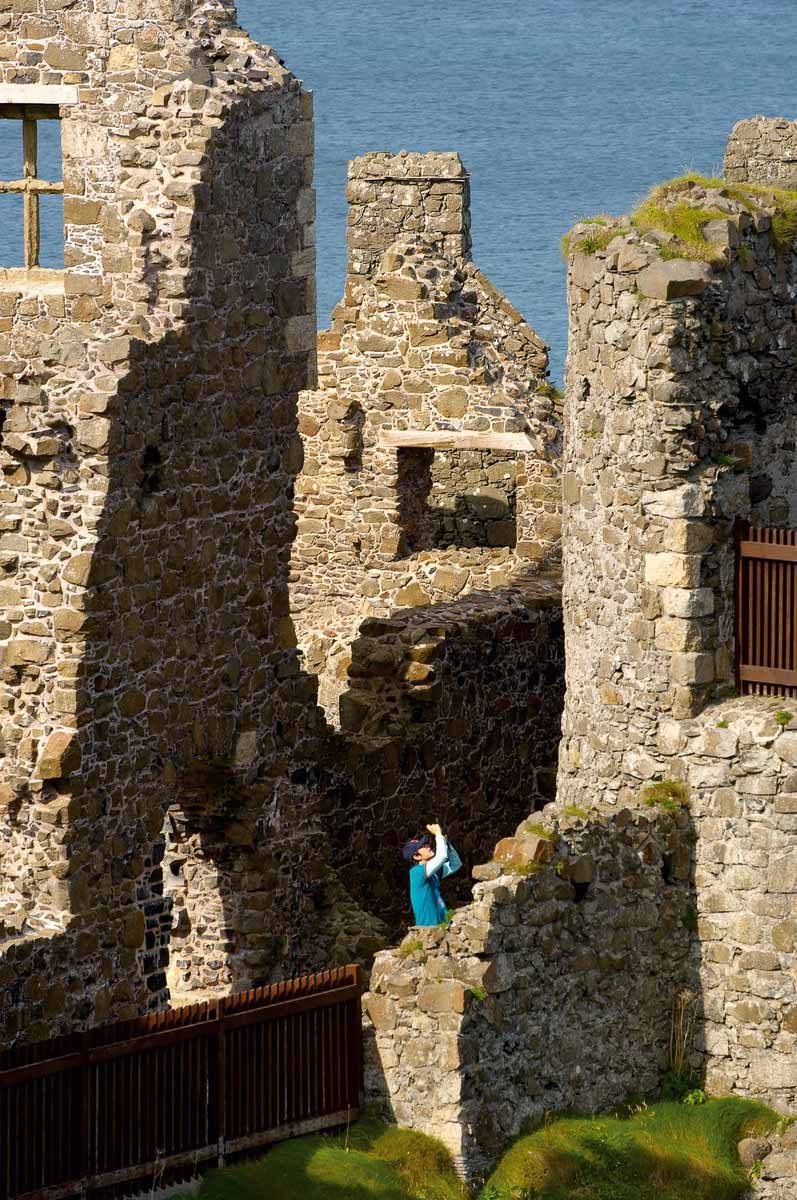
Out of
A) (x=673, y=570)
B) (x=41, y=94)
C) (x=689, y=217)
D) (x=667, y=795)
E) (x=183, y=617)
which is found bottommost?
(x=667, y=795)

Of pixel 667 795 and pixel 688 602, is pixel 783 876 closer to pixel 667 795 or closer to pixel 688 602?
pixel 667 795

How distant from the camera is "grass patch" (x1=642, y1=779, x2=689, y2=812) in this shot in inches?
910

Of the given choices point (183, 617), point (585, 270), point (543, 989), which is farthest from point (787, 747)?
point (183, 617)

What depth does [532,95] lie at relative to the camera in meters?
99.9

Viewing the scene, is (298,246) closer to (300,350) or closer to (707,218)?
(300,350)

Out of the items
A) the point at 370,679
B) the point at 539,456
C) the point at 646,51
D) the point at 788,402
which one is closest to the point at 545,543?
the point at 539,456

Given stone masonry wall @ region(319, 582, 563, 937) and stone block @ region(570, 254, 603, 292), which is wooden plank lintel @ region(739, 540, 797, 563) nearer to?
stone block @ region(570, 254, 603, 292)

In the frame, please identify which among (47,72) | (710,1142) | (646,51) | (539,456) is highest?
(646,51)

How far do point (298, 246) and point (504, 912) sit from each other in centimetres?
694

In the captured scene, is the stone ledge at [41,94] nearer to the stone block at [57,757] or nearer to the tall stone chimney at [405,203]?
the stone block at [57,757]

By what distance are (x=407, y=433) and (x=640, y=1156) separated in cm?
1380

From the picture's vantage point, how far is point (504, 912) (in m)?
22.1

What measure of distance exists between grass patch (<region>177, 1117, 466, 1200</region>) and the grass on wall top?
6104 mm

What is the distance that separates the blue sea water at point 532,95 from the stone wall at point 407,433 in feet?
126
